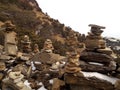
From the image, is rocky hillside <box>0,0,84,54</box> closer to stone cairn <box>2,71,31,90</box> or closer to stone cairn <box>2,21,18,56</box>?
stone cairn <box>2,21,18,56</box>

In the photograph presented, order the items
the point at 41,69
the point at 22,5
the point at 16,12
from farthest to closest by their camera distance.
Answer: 1. the point at 22,5
2. the point at 16,12
3. the point at 41,69

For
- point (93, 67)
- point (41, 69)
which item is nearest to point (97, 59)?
point (93, 67)

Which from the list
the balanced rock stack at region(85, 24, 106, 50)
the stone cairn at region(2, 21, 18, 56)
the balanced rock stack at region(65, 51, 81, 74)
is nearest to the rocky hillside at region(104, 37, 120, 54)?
the stone cairn at region(2, 21, 18, 56)

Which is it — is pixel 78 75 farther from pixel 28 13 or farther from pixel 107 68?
pixel 28 13

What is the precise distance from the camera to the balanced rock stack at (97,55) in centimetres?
2619

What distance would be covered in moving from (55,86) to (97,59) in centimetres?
381

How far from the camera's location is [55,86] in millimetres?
27312

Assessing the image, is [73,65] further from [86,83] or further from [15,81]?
[15,81]

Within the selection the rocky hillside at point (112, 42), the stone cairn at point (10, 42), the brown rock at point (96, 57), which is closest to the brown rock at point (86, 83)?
the brown rock at point (96, 57)

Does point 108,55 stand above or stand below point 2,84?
above

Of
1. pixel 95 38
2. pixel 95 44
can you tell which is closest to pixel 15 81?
pixel 95 44

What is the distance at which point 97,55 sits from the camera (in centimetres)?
2648

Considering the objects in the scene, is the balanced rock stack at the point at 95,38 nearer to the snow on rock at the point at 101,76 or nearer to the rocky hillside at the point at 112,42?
the snow on rock at the point at 101,76

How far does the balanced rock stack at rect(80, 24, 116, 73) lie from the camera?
26.2 m
